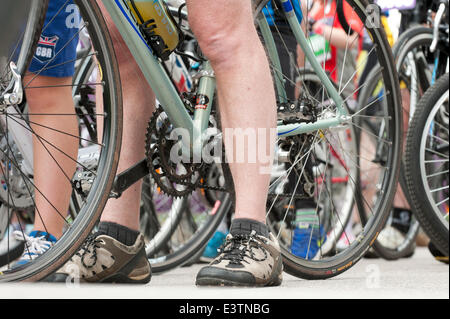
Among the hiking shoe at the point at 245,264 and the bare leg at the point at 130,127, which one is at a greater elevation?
the bare leg at the point at 130,127

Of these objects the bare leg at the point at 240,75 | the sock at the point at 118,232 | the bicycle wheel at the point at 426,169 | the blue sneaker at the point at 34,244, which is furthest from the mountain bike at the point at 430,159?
the blue sneaker at the point at 34,244

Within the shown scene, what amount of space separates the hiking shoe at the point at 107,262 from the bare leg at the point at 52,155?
5.4 inches

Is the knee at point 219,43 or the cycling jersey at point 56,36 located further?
the cycling jersey at point 56,36

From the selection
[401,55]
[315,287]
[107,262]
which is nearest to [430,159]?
[401,55]

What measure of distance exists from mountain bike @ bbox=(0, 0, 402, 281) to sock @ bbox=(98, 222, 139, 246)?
0.39 feet

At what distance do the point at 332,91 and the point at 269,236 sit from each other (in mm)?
762

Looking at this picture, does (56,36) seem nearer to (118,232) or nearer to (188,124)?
(188,124)

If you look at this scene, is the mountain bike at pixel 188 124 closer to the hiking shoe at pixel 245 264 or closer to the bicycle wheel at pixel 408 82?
the hiking shoe at pixel 245 264

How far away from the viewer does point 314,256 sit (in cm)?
324

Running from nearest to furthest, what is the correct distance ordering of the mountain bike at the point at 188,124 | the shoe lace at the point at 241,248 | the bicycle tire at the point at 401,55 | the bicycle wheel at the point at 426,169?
the mountain bike at the point at 188,124, the shoe lace at the point at 241,248, the bicycle wheel at the point at 426,169, the bicycle tire at the point at 401,55

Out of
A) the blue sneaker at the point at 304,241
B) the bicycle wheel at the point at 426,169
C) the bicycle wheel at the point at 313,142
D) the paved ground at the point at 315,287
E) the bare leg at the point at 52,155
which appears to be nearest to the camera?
the paved ground at the point at 315,287

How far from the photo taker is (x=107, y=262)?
234 cm

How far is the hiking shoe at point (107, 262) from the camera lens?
2.29 metres

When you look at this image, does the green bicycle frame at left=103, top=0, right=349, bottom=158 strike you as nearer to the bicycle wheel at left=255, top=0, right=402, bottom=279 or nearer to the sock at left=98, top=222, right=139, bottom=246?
the bicycle wheel at left=255, top=0, right=402, bottom=279
